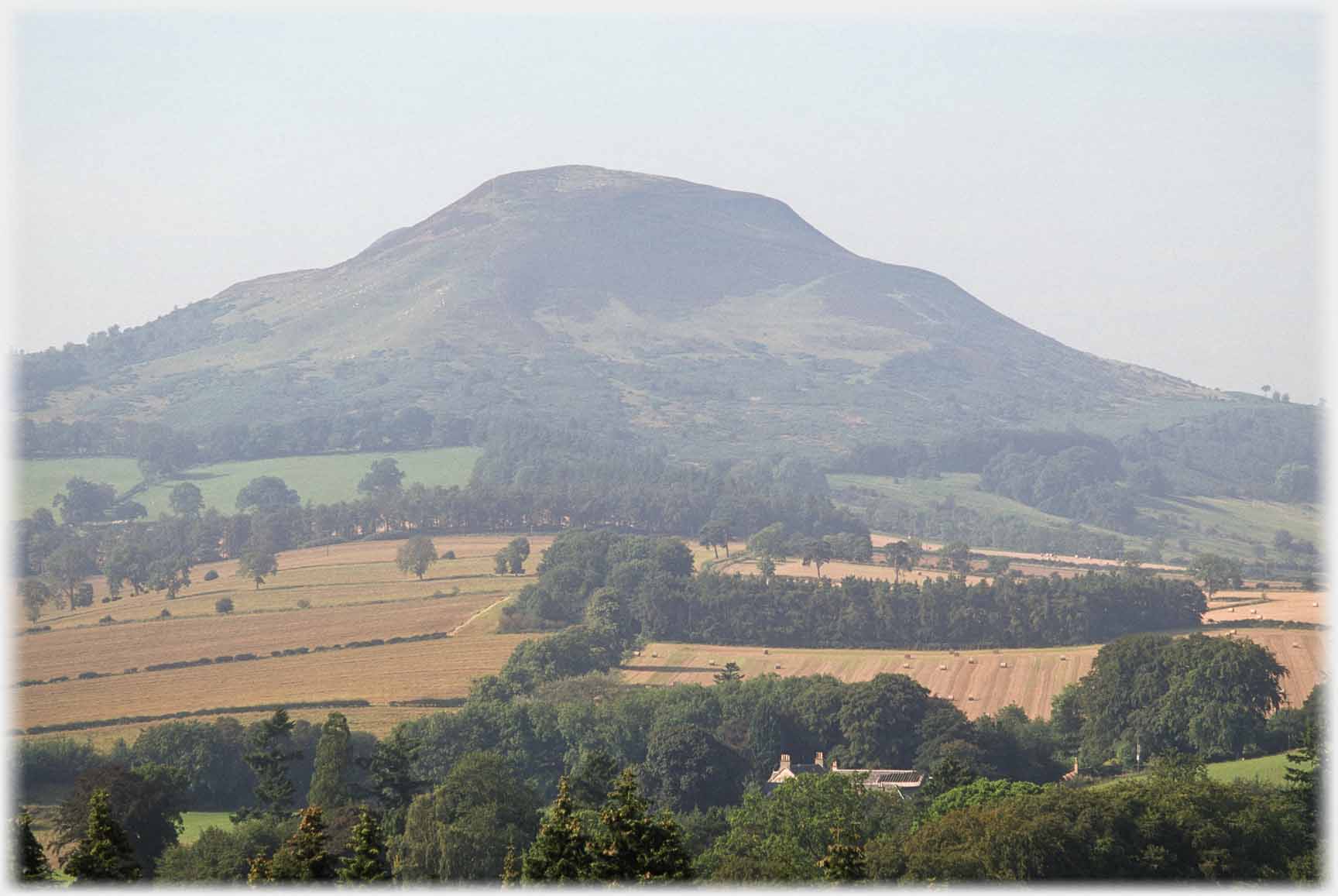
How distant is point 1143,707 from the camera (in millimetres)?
68062

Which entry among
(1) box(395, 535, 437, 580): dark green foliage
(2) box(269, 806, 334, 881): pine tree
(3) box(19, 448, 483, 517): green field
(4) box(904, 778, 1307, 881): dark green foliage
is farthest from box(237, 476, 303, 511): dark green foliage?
(2) box(269, 806, 334, 881): pine tree

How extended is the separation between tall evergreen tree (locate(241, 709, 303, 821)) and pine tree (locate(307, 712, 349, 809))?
96 cm

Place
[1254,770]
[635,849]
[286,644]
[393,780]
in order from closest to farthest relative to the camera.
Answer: [635,849]
[393,780]
[1254,770]
[286,644]

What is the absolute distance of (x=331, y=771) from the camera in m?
51.6

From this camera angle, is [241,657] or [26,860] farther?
[241,657]

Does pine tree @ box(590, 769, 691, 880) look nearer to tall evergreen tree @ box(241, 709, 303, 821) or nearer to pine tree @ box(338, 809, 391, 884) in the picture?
pine tree @ box(338, 809, 391, 884)

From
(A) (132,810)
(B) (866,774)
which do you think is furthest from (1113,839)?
(A) (132,810)

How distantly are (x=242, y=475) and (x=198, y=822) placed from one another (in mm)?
137399

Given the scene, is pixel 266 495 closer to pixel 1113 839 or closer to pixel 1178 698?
pixel 1178 698

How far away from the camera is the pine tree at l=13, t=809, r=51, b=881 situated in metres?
29.0

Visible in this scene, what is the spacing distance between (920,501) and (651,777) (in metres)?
123

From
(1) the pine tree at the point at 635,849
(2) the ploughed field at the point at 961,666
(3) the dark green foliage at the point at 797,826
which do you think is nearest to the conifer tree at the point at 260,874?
(1) the pine tree at the point at 635,849

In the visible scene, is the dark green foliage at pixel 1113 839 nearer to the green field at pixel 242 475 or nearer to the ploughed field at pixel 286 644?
the ploughed field at pixel 286 644

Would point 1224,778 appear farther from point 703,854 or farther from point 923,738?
point 703,854
